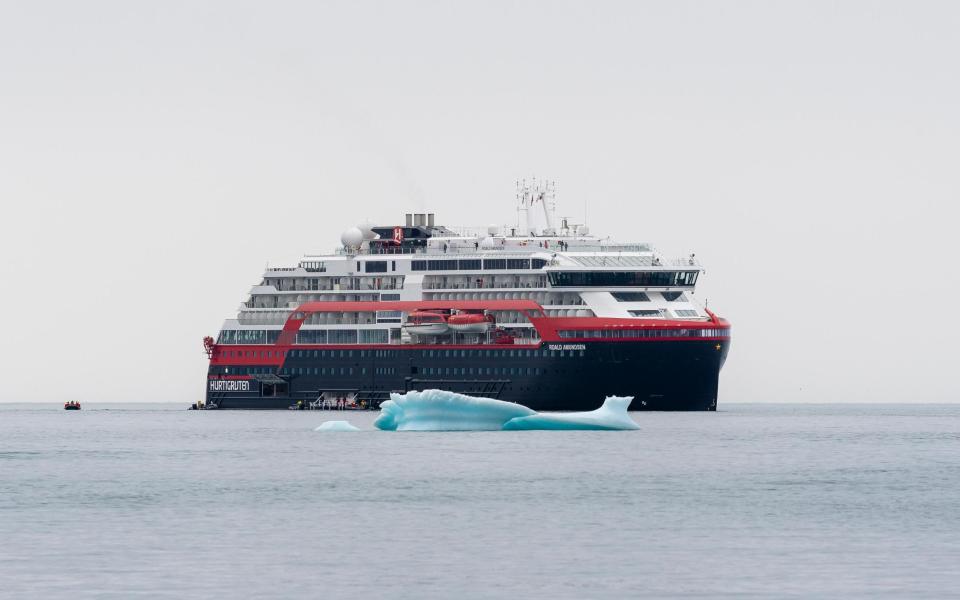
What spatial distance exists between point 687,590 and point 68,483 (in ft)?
116

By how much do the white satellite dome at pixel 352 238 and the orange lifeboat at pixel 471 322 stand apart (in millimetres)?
12308

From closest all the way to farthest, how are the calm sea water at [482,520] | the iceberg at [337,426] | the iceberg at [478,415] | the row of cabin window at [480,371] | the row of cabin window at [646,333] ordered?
the calm sea water at [482,520]
the iceberg at [478,415]
the iceberg at [337,426]
the row of cabin window at [646,333]
the row of cabin window at [480,371]

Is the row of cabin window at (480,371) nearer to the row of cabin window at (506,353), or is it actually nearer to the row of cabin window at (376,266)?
the row of cabin window at (506,353)

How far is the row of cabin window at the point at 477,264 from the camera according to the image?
410 feet

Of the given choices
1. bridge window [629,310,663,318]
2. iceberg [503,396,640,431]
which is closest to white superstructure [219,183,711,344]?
bridge window [629,310,663,318]

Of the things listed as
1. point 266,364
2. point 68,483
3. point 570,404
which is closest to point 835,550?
point 68,483

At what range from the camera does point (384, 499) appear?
59.5 meters

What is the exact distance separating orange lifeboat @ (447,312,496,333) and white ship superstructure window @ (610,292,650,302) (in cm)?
863

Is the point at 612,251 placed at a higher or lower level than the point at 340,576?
higher

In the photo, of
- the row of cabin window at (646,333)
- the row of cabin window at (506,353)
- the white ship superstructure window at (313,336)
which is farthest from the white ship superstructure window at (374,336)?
the row of cabin window at (646,333)

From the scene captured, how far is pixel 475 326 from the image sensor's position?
408ft

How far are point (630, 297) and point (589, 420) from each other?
99.0 feet

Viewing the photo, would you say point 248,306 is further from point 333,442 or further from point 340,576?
point 340,576

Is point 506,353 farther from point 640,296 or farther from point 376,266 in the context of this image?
point 376,266
